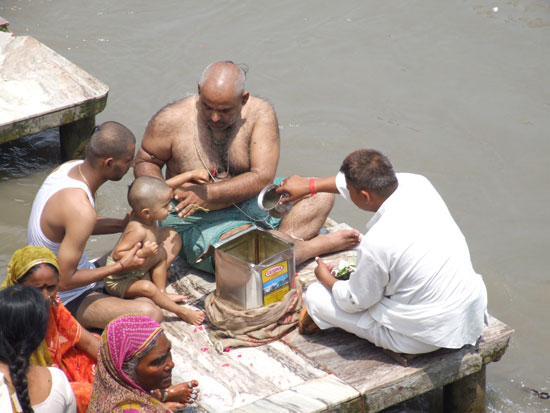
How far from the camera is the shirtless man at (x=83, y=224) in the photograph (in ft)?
12.9

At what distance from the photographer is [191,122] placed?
4922 millimetres

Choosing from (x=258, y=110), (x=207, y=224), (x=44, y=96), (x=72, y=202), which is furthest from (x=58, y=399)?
(x=44, y=96)

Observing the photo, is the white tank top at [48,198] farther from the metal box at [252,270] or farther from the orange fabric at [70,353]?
the metal box at [252,270]

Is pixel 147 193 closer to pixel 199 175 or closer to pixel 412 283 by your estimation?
pixel 199 175

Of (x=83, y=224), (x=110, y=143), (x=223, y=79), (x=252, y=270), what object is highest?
(x=223, y=79)

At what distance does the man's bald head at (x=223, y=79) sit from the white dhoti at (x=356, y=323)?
4.36 ft

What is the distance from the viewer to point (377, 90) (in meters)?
8.12

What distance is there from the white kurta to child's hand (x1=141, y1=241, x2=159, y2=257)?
1.02m

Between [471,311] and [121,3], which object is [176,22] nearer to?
[121,3]

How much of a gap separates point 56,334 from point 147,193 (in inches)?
37.0

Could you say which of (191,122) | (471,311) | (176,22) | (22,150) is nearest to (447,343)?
(471,311)

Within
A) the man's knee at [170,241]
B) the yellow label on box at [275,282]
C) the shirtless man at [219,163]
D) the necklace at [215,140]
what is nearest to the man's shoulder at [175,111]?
the shirtless man at [219,163]

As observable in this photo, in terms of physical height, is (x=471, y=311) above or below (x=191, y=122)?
below

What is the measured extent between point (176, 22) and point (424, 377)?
6299mm
